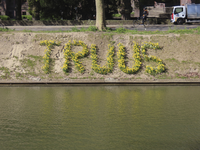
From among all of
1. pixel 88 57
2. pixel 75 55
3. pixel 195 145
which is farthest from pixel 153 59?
pixel 195 145

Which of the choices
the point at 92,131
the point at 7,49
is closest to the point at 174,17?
the point at 7,49

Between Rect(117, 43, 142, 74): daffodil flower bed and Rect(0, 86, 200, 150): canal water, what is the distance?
11.7 ft

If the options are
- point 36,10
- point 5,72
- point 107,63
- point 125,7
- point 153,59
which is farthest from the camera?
point 36,10

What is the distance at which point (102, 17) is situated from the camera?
76.3 ft

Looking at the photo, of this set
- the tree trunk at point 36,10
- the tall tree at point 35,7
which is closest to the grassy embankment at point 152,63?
the tall tree at point 35,7

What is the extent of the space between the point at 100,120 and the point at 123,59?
395 inches

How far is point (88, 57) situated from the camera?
20.2 m

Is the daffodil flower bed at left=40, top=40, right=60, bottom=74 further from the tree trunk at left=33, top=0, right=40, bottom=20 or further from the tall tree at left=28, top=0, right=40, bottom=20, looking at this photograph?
the tree trunk at left=33, top=0, right=40, bottom=20

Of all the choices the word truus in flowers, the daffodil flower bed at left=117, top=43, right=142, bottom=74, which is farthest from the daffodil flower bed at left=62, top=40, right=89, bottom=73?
the daffodil flower bed at left=117, top=43, right=142, bottom=74

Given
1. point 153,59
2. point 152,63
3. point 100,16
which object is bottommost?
point 152,63

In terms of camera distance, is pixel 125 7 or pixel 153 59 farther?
pixel 125 7

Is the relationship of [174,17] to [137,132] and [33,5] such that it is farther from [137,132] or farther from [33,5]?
[137,132]

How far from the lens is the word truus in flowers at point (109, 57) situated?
1886 cm

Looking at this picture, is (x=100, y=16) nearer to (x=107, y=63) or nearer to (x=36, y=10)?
(x=107, y=63)
